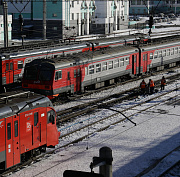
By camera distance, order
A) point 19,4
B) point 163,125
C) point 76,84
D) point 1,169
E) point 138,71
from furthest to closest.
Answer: point 19,4
point 138,71
point 76,84
point 163,125
point 1,169

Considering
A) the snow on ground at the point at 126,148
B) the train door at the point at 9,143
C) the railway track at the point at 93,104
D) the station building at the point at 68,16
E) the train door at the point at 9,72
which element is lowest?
the snow on ground at the point at 126,148

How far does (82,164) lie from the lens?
15.9 meters

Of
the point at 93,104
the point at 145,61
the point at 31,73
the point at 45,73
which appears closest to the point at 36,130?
the point at 45,73

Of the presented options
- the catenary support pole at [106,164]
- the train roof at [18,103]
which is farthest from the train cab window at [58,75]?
the catenary support pole at [106,164]

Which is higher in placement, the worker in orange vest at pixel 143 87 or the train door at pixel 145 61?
the train door at pixel 145 61

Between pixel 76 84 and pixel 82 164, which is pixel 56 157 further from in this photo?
pixel 76 84

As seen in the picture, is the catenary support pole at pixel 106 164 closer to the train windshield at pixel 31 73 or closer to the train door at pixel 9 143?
the train door at pixel 9 143

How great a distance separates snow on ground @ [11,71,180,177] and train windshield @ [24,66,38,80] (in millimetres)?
6830

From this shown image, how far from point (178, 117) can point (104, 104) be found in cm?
506

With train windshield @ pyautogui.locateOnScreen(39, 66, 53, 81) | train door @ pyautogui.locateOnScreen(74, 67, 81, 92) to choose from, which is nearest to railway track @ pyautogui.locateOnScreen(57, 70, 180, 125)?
train door @ pyautogui.locateOnScreen(74, 67, 81, 92)

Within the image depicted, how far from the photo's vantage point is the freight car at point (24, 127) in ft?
46.3

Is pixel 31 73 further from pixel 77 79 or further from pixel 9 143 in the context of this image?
pixel 9 143

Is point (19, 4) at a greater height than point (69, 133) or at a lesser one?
greater

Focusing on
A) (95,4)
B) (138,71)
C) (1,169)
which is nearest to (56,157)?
(1,169)
